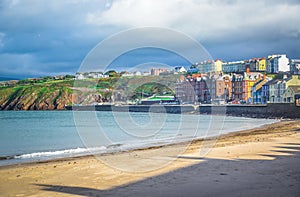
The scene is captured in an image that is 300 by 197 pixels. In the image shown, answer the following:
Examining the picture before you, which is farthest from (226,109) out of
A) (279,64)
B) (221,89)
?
(279,64)

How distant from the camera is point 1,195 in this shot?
301 inches

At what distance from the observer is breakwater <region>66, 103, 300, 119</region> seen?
52938mm

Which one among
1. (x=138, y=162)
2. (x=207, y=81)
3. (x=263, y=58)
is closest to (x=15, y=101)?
(x=207, y=81)

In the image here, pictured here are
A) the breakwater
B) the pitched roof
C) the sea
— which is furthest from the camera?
the pitched roof

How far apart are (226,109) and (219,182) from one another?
66650mm

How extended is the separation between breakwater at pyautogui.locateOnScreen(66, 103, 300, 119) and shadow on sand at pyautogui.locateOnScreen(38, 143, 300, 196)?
4367 centimetres

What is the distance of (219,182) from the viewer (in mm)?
7379

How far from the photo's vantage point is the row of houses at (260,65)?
417ft

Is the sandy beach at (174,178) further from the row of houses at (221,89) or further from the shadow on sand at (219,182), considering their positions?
the row of houses at (221,89)

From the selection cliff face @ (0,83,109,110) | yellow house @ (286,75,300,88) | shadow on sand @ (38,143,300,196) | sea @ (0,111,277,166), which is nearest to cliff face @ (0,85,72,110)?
cliff face @ (0,83,109,110)

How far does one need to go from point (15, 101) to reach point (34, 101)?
9.08m

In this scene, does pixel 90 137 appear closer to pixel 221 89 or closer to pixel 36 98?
pixel 221 89

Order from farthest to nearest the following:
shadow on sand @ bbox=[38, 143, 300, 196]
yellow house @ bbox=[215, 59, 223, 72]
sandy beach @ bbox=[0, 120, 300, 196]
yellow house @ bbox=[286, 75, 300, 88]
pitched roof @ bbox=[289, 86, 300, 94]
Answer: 1. yellow house @ bbox=[215, 59, 223, 72]
2. yellow house @ bbox=[286, 75, 300, 88]
3. pitched roof @ bbox=[289, 86, 300, 94]
4. sandy beach @ bbox=[0, 120, 300, 196]
5. shadow on sand @ bbox=[38, 143, 300, 196]

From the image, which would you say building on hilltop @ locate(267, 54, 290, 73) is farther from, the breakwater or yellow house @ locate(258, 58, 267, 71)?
the breakwater
